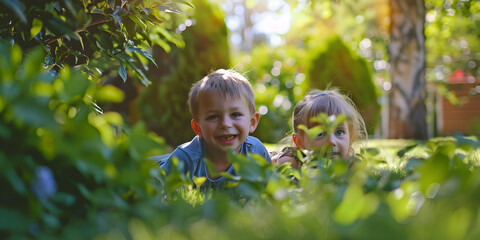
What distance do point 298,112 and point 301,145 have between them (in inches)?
12.8

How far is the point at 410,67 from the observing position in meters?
8.61

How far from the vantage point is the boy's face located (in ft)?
8.87

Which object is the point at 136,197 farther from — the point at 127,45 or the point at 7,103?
the point at 127,45

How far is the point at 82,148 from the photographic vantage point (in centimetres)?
64

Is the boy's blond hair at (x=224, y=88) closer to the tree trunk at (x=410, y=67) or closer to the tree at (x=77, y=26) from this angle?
the tree at (x=77, y=26)

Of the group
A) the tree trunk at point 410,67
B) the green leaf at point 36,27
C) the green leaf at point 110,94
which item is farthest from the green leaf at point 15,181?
the tree trunk at point 410,67

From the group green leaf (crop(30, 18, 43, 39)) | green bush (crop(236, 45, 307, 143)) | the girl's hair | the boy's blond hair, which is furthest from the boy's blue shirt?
green bush (crop(236, 45, 307, 143))

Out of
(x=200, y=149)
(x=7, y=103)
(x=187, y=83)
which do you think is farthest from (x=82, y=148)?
(x=187, y=83)

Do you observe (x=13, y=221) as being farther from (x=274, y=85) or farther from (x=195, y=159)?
(x=274, y=85)

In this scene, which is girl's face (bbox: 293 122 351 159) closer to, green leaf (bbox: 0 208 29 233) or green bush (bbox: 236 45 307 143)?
green leaf (bbox: 0 208 29 233)

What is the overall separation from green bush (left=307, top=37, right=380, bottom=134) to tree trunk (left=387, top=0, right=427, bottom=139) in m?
0.62

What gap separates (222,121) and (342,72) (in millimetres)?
6836

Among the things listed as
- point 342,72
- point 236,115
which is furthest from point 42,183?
point 342,72

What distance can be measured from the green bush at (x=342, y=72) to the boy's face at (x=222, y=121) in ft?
20.7
